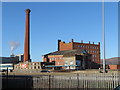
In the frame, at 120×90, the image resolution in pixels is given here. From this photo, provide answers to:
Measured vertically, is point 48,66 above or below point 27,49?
below

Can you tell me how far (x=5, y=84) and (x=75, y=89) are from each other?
20.0ft

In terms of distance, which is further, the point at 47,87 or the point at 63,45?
the point at 63,45

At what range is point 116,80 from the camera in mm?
17109

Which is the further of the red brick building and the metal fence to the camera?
the red brick building

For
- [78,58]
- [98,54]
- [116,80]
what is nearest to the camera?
[116,80]

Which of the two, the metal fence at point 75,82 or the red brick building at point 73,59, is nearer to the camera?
the metal fence at point 75,82

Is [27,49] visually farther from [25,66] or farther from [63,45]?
[63,45]

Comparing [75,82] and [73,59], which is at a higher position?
[75,82]

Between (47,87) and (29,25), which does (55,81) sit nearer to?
(47,87)

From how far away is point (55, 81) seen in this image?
17812 millimetres

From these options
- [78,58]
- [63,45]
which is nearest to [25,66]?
[78,58]

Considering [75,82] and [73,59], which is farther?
[73,59]

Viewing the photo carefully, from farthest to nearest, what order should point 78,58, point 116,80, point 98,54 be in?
point 98,54, point 78,58, point 116,80

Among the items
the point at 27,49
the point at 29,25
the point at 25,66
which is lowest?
the point at 25,66
